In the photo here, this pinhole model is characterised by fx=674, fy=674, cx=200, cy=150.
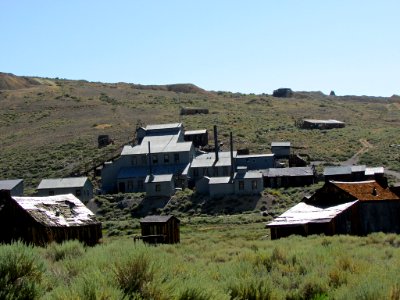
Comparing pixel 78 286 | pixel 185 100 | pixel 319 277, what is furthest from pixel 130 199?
pixel 185 100

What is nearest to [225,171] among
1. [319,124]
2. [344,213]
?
[344,213]

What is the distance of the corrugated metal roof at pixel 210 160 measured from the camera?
71.5 metres

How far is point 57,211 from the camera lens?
109ft

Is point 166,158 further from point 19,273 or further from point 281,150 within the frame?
point 19,273

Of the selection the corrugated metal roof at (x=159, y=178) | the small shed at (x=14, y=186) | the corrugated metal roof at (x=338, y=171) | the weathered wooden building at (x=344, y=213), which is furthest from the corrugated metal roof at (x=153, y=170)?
the weathered wooden building at (x=344, y=213)

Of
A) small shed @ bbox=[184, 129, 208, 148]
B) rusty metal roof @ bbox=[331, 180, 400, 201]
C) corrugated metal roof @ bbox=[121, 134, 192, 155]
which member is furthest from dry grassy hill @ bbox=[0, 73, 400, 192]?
rusty metal roof @ bbox=[331, 180, 400, 201]

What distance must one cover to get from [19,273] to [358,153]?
257 ft

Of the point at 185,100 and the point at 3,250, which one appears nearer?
the point at 3,250

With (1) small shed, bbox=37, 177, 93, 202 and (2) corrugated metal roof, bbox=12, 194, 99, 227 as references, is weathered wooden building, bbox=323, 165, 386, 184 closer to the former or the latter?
(1) small shed, bbox=37, 177, 93, 202

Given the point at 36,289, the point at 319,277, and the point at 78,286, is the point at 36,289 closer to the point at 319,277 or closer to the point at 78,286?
the point at 78,286

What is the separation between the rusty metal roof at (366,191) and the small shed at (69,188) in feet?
110

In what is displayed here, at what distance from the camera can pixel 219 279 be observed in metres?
13.3

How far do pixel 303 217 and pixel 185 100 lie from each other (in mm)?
105786

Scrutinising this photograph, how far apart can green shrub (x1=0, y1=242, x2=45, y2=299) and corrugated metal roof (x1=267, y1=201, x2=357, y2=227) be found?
78.7ft
